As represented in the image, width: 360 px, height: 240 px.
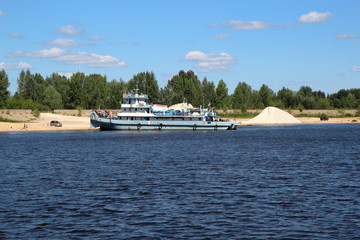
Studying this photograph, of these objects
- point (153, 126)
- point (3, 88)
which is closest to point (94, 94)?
point (3, 88)

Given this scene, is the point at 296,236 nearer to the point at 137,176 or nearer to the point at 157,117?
the point at 137,176

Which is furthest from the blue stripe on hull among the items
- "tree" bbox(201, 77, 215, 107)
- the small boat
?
"tree" bbox(201, 77, 215, 107)

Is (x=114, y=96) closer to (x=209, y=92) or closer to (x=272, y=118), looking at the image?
(x=209, y=92)

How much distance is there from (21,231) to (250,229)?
9692mm

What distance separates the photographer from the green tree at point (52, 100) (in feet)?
559

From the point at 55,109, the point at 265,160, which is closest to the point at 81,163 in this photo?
the point at 265,160

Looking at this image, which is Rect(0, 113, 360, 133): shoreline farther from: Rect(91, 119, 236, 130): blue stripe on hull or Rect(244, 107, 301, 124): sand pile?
Rect(244, 107, 301, 124): sand pile

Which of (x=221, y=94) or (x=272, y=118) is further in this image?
(x=221, y=94)

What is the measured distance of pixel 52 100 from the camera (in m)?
172

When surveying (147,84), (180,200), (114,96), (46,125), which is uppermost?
(147,84)

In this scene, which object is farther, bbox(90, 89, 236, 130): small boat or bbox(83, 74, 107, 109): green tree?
bbox(83, 74, 107, 109): green tree

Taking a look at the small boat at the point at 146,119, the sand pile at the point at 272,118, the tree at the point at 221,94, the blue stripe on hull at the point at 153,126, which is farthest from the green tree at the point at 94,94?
the small boat at the point at 146,119

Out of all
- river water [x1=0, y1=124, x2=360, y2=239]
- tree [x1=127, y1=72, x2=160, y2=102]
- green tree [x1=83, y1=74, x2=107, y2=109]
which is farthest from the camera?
tree [x1=127, y1=72, x2=160, y2=102]

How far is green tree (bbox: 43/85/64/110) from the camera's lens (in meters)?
170
